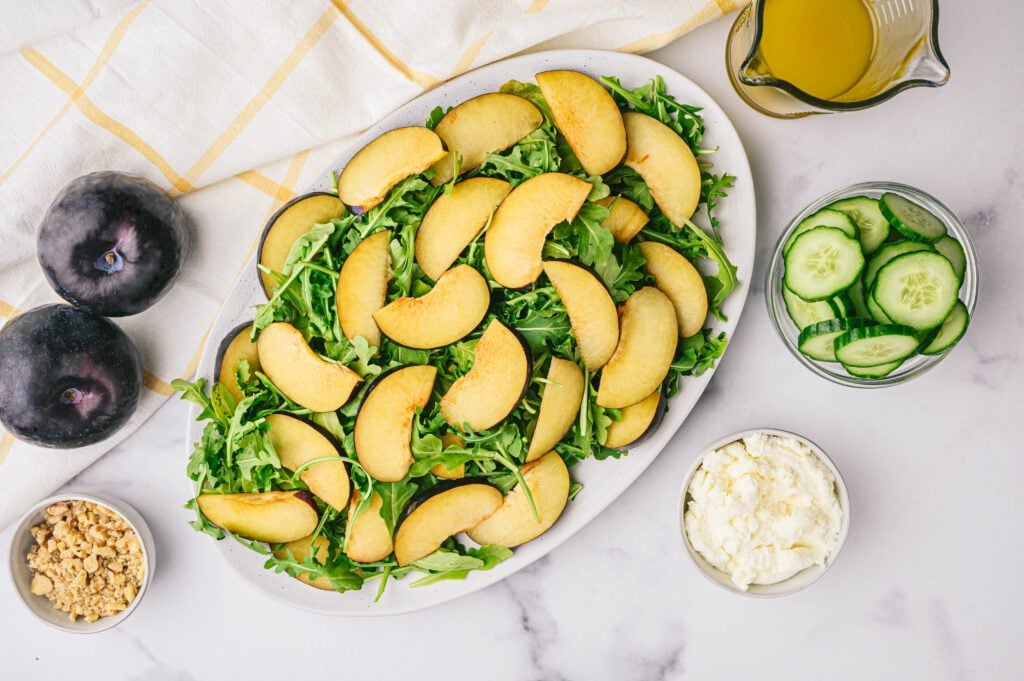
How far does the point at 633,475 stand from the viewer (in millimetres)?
1331

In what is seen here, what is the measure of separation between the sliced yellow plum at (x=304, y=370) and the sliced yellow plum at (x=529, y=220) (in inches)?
11.9

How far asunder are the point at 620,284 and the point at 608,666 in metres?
0.76

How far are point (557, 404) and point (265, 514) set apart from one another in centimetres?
52

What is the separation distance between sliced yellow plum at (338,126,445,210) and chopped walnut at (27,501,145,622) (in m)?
0.75

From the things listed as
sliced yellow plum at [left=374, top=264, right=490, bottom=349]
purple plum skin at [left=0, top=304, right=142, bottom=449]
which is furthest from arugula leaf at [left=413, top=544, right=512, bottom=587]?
purple plum skin at [left=0, top=304, right=142, bottom=449]

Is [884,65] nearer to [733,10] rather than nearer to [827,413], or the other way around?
[733,10]

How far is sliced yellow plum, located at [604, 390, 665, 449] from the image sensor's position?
127cm

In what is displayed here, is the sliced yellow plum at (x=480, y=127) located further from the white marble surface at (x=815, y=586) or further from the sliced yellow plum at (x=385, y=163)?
the white marble surface at (x=815, y=586)

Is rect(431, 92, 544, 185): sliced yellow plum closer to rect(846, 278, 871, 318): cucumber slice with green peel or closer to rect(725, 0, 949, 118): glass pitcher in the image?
rect(725, 0, 949, 118): glass pitcher

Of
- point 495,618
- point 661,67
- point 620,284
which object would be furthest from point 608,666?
point 661,67

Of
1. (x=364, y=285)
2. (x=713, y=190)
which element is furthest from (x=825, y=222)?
(x=364, y=285)

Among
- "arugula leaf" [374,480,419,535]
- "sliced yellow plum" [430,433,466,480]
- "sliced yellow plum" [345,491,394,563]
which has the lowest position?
"sliced yellow plum" [345,491,394,563]

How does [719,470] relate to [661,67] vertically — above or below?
below

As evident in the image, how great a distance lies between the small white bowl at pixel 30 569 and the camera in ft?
4.49
